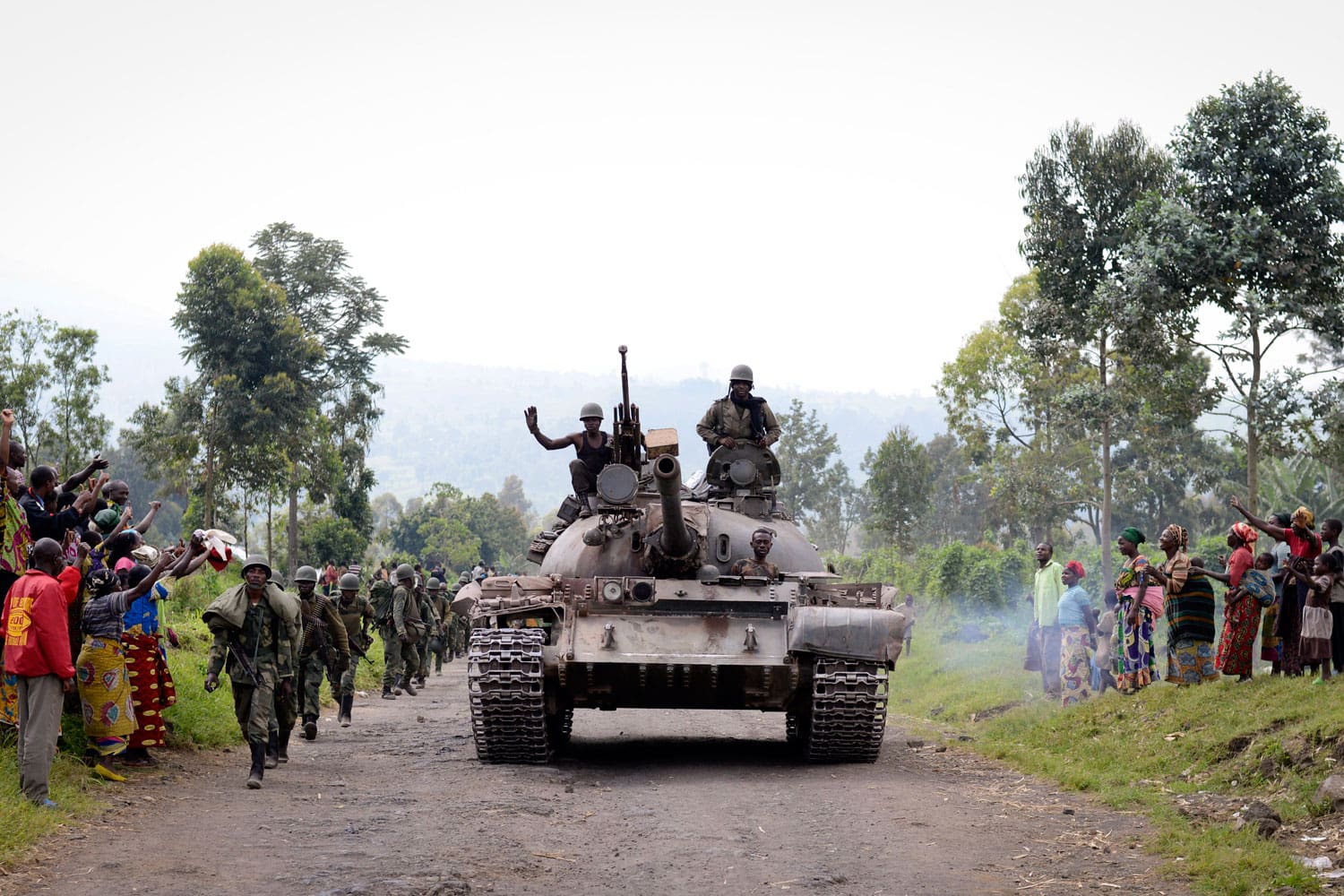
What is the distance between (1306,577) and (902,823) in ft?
15.4

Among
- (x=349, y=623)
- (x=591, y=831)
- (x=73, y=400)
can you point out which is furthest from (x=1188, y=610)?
(x=73, y=400)

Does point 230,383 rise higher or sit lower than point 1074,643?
higher

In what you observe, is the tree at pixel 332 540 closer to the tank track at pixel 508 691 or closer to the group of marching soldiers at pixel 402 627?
the group of marching soldiers at pixel 402 627

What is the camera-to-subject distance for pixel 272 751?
12.1 m

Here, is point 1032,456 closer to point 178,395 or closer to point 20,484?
point 178,395

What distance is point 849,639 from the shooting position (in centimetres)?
1155

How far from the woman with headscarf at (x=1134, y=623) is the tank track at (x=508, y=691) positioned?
5678 mm

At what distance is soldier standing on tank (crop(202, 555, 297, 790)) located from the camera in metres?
10.8

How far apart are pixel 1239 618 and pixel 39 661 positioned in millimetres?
9342

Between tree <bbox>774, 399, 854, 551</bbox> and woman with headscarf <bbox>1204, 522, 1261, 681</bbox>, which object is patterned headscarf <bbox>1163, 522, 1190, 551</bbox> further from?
tree <bbox>774, 399, 854, 551</bbox>

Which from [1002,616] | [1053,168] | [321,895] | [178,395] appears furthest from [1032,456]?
[321,895]

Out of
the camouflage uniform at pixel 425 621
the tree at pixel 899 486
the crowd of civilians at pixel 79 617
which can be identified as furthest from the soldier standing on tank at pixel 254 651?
the tree at pixel 899 486

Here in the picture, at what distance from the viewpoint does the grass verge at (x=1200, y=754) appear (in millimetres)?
7797

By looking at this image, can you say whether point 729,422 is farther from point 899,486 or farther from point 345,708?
point 899,486
